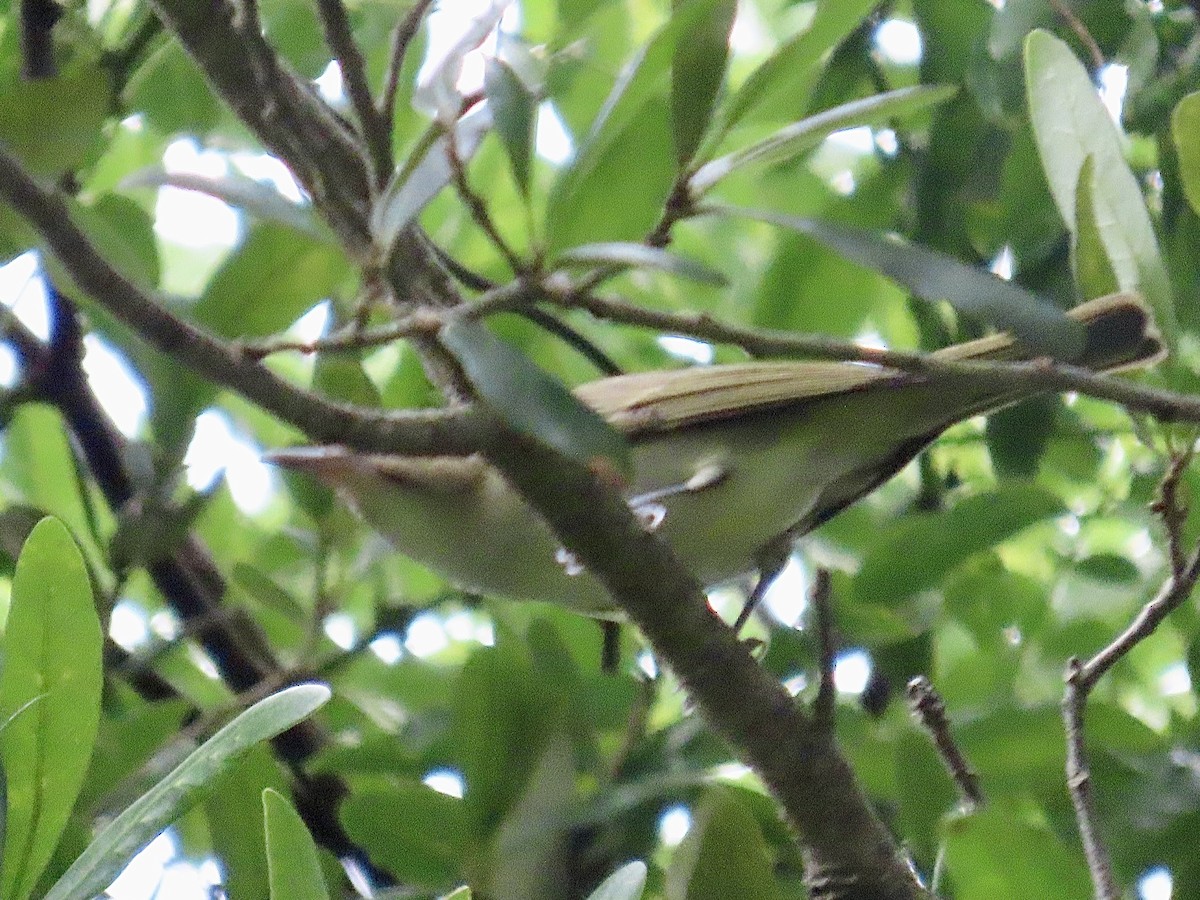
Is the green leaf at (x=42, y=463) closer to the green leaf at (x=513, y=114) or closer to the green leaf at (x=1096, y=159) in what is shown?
the green leaf at (x=513, y=114)

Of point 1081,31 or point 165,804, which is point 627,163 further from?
point 165,804

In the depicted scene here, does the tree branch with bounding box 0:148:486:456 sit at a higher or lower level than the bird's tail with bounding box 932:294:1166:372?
higher

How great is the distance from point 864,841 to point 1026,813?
41 cm

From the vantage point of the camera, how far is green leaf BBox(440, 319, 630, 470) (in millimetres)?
1016

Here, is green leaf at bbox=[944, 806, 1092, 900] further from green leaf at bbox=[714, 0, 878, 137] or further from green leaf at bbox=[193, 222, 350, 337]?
green leaf at bbox=[193, 222, 350, 337]

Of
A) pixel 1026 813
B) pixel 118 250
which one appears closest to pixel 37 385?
pixel 118 250

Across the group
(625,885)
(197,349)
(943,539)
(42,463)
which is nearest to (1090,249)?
(943,539)

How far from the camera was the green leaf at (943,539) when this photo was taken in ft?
6.04

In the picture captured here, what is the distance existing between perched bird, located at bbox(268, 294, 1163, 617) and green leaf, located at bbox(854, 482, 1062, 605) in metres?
0.21

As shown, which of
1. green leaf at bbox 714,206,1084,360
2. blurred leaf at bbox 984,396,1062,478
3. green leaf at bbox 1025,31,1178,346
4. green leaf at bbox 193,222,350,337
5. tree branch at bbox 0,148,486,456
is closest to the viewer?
tree branch at bbox 0,148,486,456

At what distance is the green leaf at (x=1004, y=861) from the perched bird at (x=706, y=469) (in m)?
0.83

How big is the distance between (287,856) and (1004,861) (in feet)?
1.95

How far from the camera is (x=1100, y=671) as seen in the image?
4.33ft

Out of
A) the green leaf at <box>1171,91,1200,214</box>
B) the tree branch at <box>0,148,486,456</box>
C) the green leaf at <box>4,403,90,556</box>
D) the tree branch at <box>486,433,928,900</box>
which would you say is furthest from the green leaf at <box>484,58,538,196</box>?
the green leaf at <box>4,403,90,556</box>
